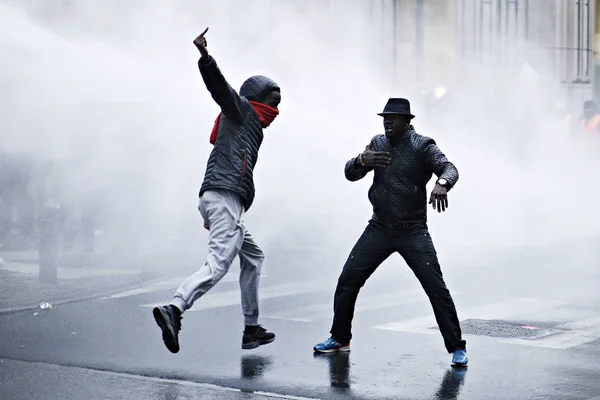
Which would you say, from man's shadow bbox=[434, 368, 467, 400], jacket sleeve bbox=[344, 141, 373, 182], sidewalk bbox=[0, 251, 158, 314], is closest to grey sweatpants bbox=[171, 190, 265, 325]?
jacket sleeve bbox=[344, 141, 373, 182]

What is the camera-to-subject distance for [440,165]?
6.75m

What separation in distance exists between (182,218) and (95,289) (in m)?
5.66

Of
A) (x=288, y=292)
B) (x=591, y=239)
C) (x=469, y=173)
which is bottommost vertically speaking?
(x=288, y=292)

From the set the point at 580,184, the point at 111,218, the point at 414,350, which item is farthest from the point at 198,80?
the point at 580,184

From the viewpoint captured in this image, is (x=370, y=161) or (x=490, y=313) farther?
(x=490, y=313)

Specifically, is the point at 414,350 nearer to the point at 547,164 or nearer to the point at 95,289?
the point at 95,289

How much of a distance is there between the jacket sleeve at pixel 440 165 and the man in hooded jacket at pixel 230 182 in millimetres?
919

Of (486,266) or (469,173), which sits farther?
(469,173)

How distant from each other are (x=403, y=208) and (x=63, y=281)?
4911mm

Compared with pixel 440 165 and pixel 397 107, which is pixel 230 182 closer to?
pixel 397 107

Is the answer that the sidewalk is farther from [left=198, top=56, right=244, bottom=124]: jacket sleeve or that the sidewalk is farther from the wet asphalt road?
[left=198, top=56, right=244, bottom=124]: jacket sleeve

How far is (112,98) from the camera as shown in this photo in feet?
45.8

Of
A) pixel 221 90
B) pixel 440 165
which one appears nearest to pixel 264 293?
pixel 440 165

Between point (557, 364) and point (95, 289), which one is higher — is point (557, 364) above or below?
below
